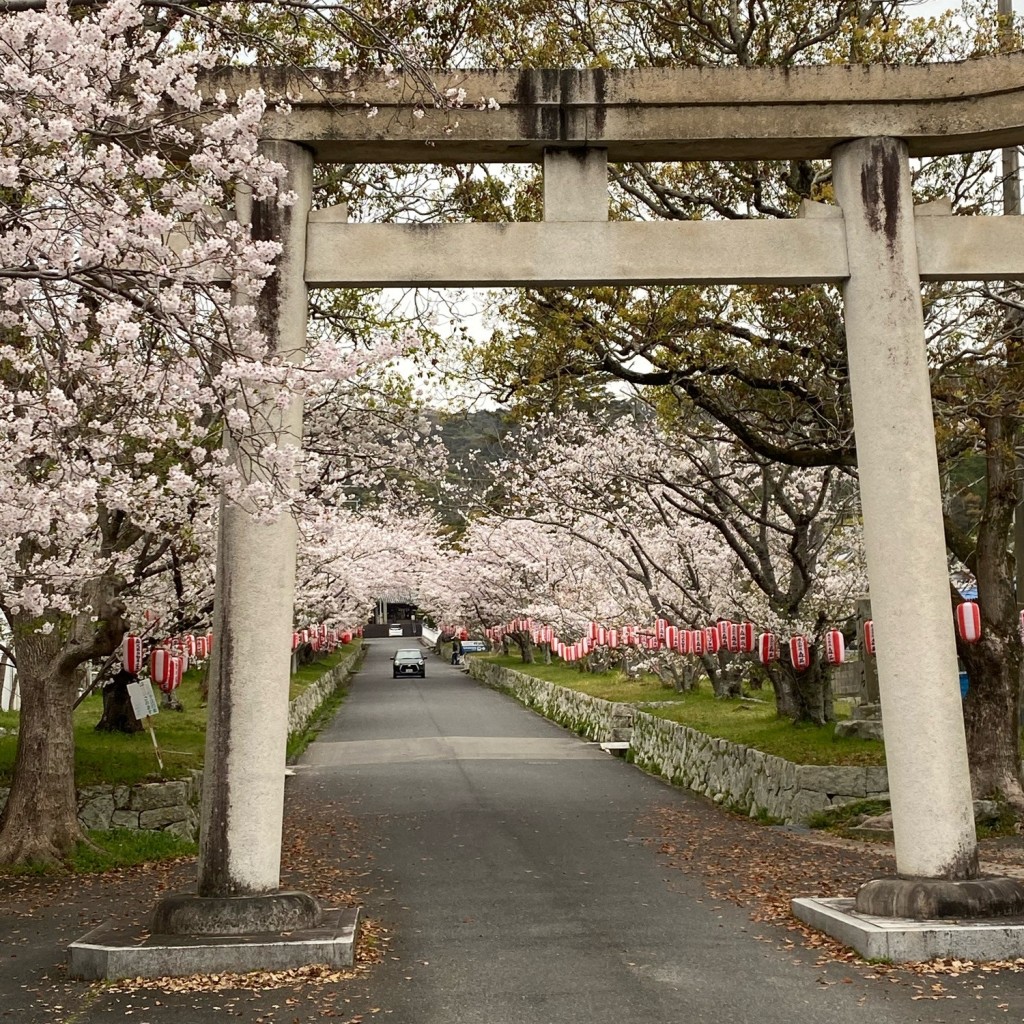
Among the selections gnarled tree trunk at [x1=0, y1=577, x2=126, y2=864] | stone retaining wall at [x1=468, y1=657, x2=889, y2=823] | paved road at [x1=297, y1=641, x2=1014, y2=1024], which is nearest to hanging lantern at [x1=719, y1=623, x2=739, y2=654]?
stone retaining wall at [x1=468, y1=657, x2=889, y2=823]

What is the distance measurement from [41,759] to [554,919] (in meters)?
6.39

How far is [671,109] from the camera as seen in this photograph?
8.71 meters

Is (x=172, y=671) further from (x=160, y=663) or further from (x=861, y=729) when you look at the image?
(x=861, y=729)

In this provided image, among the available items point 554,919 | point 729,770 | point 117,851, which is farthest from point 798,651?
point 117,851

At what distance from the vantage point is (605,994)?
7125 mm

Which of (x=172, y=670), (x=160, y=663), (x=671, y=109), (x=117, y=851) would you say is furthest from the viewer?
(x=172, y=670)

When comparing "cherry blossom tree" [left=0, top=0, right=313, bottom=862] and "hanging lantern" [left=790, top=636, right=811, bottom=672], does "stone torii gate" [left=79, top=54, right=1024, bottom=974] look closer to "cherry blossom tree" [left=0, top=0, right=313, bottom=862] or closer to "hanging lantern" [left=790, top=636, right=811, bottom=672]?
"cherry blossom tree" [left=0, top=0, right=313, bottom=862]

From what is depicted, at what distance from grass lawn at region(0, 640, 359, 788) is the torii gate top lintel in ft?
29.3

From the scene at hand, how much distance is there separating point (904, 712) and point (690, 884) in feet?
11.5

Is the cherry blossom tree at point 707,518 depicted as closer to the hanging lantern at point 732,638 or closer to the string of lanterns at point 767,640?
the string of lanterns at point 767,640

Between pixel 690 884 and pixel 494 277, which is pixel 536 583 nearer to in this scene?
pixel 690 884

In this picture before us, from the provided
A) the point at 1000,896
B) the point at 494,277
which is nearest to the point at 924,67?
the point at 494,277

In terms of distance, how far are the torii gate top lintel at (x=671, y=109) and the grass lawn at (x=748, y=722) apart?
858 centimetres

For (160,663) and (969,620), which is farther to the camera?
(160,663)
